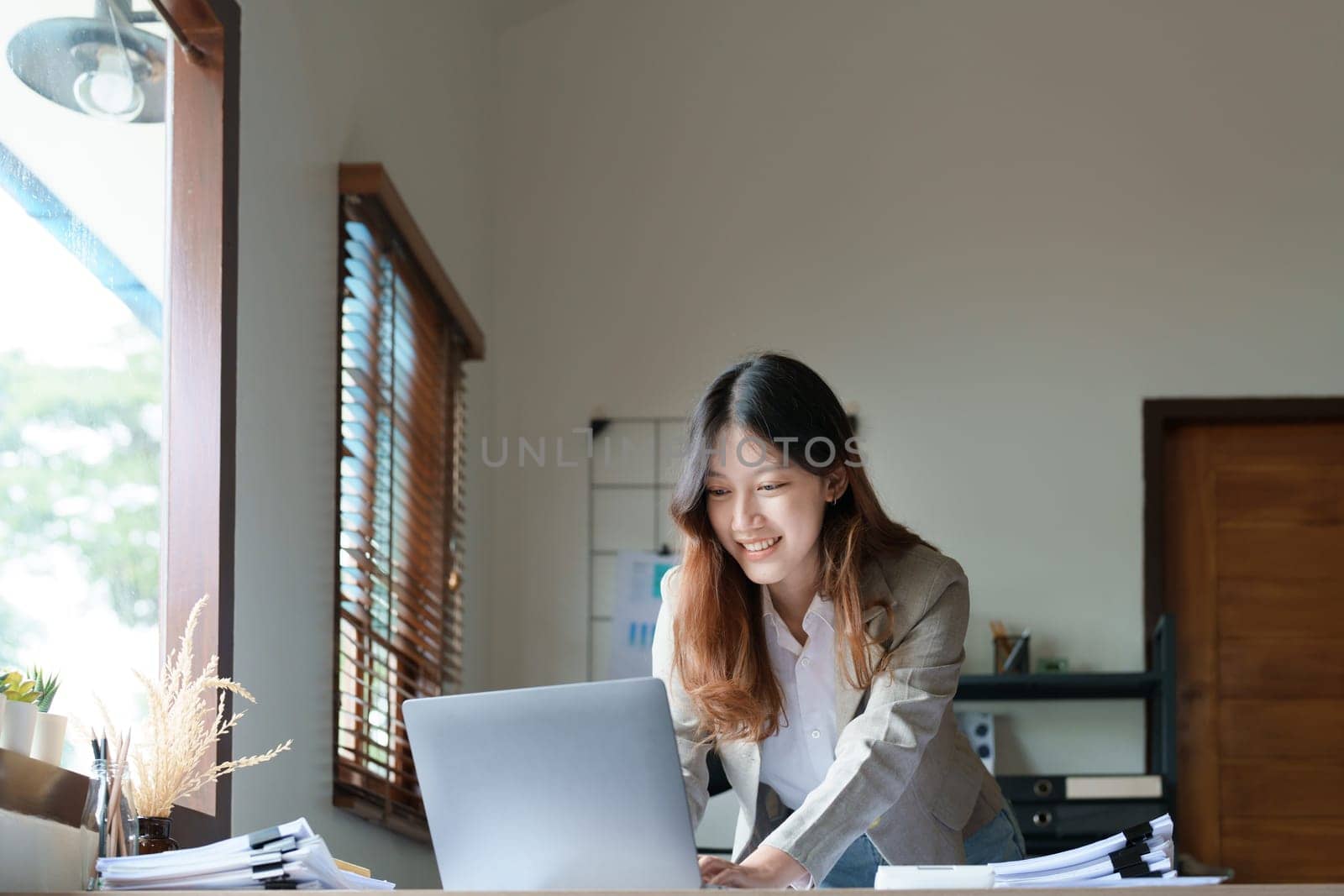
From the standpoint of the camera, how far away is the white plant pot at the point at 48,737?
58.7 inches

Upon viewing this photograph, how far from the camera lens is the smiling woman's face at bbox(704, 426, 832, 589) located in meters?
1.86

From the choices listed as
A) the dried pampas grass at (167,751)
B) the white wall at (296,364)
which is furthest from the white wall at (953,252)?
the dried pampas grass at (167,751)

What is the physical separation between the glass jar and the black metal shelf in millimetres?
3102

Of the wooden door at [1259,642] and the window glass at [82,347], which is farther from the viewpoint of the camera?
the wooden door at [1259,642]

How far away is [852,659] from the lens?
1.85 m

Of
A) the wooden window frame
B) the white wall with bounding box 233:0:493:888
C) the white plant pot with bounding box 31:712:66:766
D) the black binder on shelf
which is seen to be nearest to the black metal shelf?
the black binder on shelf

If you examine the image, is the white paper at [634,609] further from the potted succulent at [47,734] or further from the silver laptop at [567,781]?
the silver laptop at [567,781]

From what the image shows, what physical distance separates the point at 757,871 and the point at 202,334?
1.13 meters

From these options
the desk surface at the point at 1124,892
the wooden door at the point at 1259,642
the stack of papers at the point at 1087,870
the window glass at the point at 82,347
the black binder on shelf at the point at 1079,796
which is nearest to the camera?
the desk surface at the point at 1124,892

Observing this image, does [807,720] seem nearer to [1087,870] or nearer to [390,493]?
[1087,870]

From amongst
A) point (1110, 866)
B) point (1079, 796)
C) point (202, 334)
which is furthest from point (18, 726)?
point (1079, 796)

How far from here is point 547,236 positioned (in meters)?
4.89

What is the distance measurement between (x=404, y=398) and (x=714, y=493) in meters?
1.66

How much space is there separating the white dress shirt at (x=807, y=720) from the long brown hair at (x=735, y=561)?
1.2 inches
